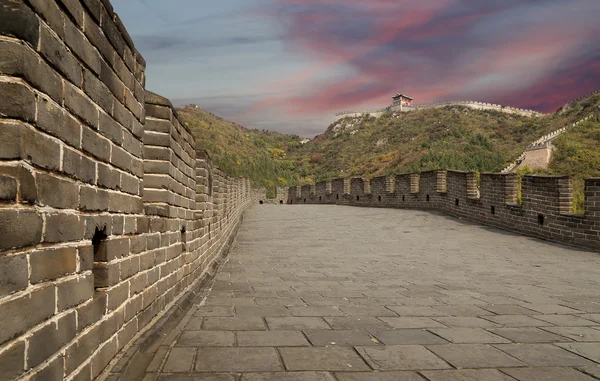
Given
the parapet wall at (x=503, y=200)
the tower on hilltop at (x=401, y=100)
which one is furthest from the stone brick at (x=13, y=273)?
the tower on hilltop at (x=401, y=100)

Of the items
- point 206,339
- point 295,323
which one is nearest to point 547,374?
point 295,323

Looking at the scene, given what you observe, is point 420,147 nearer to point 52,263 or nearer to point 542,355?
point 542,355

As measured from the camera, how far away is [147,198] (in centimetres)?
422

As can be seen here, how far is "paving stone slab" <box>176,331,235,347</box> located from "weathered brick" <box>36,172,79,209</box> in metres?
1.63

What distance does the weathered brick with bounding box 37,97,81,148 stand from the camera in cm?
181

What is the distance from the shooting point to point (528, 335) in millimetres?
3707

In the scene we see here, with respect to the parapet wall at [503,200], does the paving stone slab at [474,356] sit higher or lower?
lower

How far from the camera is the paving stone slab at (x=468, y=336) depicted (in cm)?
354

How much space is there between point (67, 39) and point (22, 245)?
0.98 meters

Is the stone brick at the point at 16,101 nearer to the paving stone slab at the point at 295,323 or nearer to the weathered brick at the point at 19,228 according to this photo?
the weathered brick at the point at 19,228

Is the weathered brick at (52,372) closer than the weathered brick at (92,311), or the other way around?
the weathered brick at (52,372)

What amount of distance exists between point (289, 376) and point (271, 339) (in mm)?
792

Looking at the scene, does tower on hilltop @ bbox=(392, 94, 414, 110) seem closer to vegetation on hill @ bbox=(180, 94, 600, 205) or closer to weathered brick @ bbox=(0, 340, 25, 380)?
vegetation on hill @ bbox=(180, 94, 600, 205)

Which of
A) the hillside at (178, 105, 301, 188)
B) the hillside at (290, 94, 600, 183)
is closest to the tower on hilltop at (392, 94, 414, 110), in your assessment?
the hillside at (290, 94, 600, 183)
